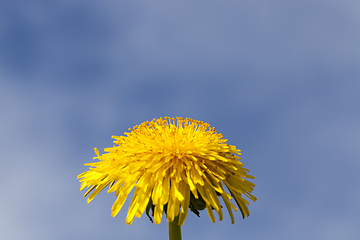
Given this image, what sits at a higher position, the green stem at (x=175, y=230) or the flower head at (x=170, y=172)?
the flower head at (x=170, y=172)

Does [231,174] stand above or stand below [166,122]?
below

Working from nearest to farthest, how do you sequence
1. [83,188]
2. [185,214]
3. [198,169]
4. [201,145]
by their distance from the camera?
[185,214] → [198,169] → [201,145] → [83,188]

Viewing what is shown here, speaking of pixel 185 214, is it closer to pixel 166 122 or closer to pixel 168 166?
pixel 168 166

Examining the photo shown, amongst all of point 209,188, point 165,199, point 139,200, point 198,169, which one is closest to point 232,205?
point 209,188

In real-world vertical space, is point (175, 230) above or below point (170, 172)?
below
